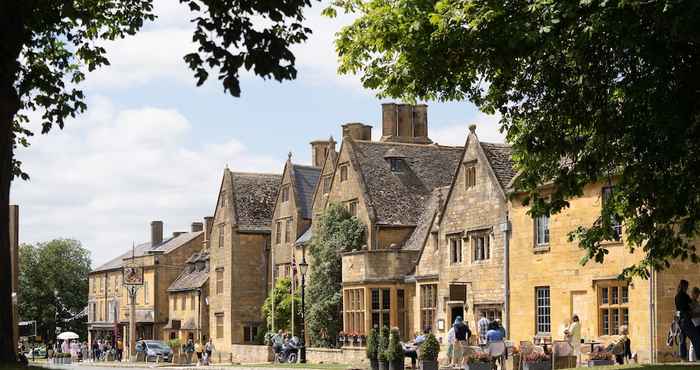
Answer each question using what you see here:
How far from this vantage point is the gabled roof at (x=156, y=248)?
10006 centimetres

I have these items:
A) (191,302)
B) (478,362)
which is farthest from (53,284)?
(478,362)

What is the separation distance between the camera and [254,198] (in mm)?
81062

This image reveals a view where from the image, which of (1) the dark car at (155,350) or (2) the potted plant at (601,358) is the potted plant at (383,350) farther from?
(1) the dark car at (155,350)

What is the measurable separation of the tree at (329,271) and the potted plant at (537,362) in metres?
27.2

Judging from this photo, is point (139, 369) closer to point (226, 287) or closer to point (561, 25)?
point (226, 287)

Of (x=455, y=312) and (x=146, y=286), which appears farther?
(x=146, y=286)

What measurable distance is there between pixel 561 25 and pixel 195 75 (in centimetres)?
1092

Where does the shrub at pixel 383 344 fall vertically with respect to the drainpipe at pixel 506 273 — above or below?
below

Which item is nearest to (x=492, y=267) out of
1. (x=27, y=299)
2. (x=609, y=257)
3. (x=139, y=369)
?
(x=609, y=257)

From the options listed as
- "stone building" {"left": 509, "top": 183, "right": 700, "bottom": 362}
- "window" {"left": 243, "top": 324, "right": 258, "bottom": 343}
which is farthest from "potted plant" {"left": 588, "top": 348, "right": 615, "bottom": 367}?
"window" {"left": 243, "top": 324, "right": 258, "bottom": 343}

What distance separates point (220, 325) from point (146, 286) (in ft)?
68.9

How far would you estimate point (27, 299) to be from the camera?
133875mm

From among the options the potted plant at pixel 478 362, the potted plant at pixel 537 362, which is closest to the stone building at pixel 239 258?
the potted plant at pixel 478 362

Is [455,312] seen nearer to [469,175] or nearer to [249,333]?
[469,175]
